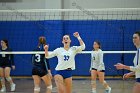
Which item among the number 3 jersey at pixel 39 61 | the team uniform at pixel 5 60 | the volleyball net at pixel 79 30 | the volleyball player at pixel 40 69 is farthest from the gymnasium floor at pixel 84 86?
the number 3 jersey at pixel 39 61

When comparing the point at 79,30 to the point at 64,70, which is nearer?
the point at 64,70

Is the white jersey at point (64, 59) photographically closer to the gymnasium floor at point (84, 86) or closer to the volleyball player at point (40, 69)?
the volleyball player at point (40, 69)

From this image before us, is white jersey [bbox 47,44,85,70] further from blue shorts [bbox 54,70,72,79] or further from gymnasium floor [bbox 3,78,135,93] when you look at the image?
gymnasium floor [bbox 3,78,135,93]

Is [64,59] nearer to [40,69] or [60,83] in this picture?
[60,83]

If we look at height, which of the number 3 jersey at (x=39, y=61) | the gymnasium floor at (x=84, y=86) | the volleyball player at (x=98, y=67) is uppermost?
the number 3 jersey at (x=39, y=61)

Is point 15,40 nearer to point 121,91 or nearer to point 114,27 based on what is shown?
point 114,27

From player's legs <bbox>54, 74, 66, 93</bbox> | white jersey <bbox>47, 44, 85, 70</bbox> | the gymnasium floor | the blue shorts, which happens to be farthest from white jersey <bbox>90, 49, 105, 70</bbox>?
player's legs <bbox>54, 74, 66, 93</bbox>

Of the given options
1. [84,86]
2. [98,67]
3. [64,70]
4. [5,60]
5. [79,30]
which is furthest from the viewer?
[79,30]

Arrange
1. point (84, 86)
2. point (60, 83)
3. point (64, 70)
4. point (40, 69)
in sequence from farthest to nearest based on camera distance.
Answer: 1. point (84, 86)
2. point (40, 69)
3. point (64, 70)
4. point (60, 83)

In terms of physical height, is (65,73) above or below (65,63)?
below

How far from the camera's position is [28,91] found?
11508 millimetres

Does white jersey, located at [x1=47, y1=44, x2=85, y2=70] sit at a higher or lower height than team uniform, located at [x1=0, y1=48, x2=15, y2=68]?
higher

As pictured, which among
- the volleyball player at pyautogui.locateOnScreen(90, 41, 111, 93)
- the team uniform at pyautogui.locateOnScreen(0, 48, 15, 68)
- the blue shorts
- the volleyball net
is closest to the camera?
the blue shorts

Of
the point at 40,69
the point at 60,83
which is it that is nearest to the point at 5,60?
the point at 40,69
